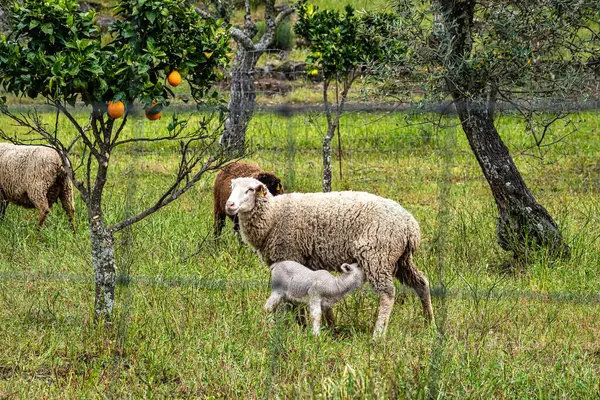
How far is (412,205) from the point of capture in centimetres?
955

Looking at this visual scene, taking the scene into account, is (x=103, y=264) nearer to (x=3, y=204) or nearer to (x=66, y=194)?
(x=66, y=194)

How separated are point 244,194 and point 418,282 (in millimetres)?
1387

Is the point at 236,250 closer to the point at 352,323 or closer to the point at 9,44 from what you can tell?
the point at 352,323

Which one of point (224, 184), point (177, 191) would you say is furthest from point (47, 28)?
point (224, 184)

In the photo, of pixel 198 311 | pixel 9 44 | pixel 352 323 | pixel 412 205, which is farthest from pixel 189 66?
pixel 412 205

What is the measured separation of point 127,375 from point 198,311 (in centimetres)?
92

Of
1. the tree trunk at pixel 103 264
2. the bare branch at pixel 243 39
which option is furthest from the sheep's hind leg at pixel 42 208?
the bare branch at pixel 243 39

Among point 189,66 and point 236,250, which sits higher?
point 189,66

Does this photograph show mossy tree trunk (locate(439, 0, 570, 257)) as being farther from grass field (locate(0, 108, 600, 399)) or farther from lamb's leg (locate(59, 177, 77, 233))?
lamb's leg (locate(59, 177, 77, 233))

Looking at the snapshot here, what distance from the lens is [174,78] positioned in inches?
190

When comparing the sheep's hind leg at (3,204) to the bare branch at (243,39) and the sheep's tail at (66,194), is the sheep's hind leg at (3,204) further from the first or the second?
the bare branch at (243,39)

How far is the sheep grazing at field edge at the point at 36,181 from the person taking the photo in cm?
828

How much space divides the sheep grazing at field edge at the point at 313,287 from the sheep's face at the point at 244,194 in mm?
530

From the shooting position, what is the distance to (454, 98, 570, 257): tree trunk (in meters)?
7.10
